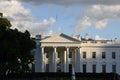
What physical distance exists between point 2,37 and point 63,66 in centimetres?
4326

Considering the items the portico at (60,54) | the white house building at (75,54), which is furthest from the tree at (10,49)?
the white house building at (75,54)

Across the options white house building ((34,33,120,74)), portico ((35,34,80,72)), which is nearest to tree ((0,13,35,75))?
portico ((35,34,80,72))

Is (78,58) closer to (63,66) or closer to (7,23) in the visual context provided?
(63,66)

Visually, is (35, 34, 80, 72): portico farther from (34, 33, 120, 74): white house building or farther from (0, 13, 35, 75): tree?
(0, 13, 35, 75): tree

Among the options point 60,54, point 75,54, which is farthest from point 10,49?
point 60,54

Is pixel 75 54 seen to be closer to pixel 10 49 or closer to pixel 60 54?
pixel 60 54

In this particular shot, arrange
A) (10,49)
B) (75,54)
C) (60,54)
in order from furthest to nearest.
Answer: (60,54)
(75,54)
(10,49)

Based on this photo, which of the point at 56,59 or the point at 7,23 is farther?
the point at 56,59

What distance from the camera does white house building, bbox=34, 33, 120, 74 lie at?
119m

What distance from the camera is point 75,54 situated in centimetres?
12112

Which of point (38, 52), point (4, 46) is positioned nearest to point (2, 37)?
point (4, 46)

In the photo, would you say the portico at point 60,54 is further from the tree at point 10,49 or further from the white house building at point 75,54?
the tree at point 10,49

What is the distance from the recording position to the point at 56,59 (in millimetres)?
120438

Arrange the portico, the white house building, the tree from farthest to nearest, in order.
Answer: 1. the white house building
2. the portico
3. the tree
